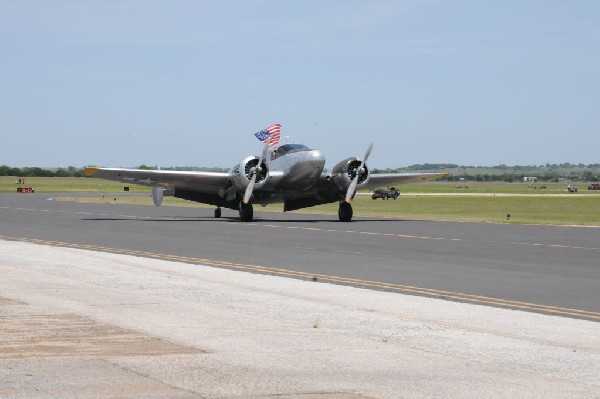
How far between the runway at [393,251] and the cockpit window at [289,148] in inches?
137

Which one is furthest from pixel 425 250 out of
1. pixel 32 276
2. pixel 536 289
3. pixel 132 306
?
pixel 132 306

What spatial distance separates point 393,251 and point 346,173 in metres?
21.0

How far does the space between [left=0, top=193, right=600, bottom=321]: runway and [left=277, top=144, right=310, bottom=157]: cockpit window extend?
3478 millimetres

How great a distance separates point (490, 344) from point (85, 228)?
32305 mm

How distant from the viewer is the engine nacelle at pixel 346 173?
168ft

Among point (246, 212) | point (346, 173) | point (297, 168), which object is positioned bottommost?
point (246, 212)

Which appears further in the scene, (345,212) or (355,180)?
(345,212)

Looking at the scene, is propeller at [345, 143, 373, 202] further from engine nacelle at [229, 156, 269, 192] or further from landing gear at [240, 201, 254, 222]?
landing gear at [240, 201, 254, 222]

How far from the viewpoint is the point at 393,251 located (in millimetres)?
30344

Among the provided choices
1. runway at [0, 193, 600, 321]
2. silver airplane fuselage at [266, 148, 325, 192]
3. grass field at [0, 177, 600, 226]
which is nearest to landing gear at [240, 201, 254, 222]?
runway at [0, 193, 600, 321]

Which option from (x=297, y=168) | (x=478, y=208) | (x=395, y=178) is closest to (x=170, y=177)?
(x=297, y=168)

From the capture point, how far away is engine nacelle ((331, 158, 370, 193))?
51.1 metres

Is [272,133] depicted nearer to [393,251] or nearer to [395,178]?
[395,178]

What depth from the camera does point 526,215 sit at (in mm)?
60906
